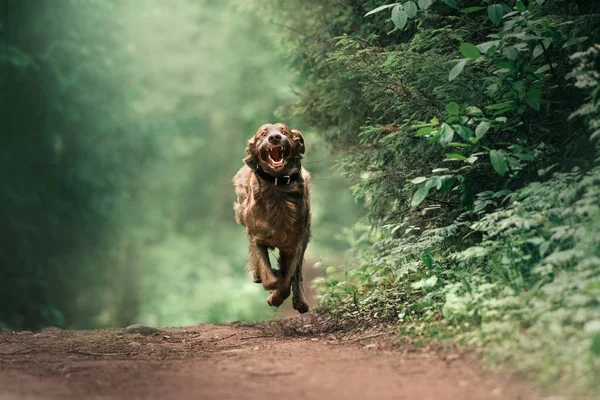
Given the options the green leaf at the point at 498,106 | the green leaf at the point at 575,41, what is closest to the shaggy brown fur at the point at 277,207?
the green leaf at the point at 498,106

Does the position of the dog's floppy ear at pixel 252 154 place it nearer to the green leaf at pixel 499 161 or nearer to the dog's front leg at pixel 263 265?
the dog's front leg at pixel 263 265

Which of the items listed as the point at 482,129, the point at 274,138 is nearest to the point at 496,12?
the point at 482,129

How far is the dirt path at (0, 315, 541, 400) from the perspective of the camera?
438cm

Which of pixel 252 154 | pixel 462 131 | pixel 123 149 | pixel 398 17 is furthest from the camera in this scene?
pixel 123 149

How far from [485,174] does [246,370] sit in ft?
11.0

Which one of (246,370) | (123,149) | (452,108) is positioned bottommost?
(246,370)

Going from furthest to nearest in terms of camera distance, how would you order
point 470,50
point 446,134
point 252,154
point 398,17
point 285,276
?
point 285,276
point 252,154
point 398,17
point 446,134
point 470,50

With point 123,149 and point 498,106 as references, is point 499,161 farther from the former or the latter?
point 123,149

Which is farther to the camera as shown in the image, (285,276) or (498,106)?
(285,276)

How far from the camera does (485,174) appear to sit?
7074 millimetres

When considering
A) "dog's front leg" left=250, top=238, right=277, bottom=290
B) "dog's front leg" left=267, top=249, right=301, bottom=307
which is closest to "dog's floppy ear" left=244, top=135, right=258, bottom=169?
"dog's front leg" left=250, top=238, right=277, bottom=290

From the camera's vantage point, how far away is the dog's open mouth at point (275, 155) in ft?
24.0

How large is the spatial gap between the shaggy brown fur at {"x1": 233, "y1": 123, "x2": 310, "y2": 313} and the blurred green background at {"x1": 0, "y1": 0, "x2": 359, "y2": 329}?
178 centimetres

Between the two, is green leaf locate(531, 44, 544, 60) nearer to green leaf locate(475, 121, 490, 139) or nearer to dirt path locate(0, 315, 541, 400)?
green leaf locate(475, 121, 490, 139)
